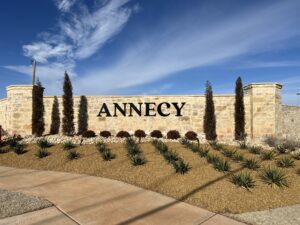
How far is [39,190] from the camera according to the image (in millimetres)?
7434

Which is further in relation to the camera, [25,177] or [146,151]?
[146,151]

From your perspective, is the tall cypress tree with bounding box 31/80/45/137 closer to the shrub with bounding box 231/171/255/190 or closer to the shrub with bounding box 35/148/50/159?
the shrub with bounding box 35/148/50/159

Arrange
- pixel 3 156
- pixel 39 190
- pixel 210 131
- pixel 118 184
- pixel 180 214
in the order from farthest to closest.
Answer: pixel 210 131 < pixel 3 156 < pixel 118 184 < pixel 39 190 < pixel 180 214

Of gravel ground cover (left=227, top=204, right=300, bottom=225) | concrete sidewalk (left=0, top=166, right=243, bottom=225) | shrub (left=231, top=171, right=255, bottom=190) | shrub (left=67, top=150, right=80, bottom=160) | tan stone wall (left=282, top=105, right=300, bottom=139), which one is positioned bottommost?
gravel ground cover (left=227, top=204, right=300, bottom=225)

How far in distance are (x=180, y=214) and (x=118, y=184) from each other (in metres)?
2.83

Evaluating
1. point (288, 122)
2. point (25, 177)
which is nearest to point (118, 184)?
point (25, 177)

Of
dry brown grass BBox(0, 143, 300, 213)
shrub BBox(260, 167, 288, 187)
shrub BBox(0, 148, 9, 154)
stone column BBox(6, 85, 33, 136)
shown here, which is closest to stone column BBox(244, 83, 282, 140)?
dry brown grass BBox(0, 143, 300, 213)

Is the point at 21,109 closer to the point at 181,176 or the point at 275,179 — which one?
the point at 181,176

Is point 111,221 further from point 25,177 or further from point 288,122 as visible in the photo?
point 288,122

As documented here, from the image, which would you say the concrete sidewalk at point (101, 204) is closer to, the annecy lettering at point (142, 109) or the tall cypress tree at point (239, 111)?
the annecy lettering at point (142, 109)

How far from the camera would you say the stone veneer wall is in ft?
63.9

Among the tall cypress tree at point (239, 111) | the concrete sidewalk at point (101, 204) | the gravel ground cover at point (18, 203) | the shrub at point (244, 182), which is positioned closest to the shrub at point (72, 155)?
the concrete sidewalk at point (101, 204)

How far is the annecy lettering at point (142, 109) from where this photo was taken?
20.9m

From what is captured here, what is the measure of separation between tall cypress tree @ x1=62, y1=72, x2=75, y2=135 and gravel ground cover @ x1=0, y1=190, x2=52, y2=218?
1316 cm
